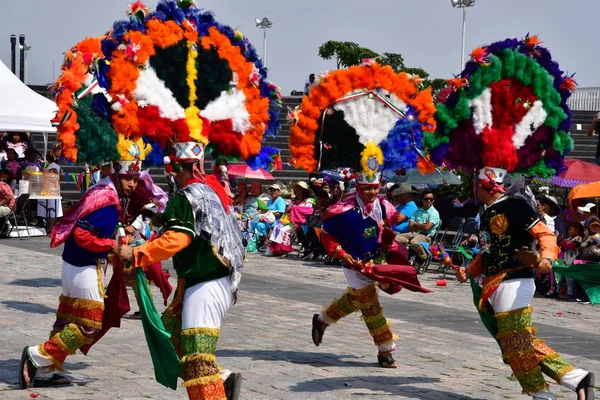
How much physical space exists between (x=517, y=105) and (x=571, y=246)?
21.4 feet

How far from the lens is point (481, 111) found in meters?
7.73

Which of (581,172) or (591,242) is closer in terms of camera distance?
(591,242)

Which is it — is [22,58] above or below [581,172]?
above

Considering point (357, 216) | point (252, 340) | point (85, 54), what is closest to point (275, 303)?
point (252, 340)

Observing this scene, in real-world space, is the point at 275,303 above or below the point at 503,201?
below

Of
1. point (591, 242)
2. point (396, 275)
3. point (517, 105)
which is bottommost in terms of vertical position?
point (591, 242)

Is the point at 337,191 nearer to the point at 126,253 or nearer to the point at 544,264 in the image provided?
the point at 544,264

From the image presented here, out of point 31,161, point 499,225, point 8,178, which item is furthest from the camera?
point 31,161

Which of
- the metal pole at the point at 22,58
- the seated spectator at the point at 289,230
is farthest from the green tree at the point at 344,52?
the seated spectator at the point at 289,230

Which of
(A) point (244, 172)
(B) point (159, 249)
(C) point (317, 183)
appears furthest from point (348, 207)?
(A) point (244, 172)

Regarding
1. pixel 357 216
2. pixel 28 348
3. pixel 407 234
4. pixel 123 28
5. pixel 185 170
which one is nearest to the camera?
pixel 185 170

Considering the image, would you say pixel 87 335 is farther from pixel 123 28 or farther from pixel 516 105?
pixel 516 105

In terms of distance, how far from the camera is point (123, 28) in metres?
6.77

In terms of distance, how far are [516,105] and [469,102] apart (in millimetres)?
363
